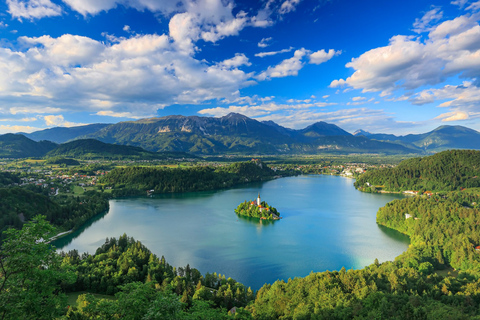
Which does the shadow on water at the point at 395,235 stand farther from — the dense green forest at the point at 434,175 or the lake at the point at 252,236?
the dense green forest at the point at 434,175

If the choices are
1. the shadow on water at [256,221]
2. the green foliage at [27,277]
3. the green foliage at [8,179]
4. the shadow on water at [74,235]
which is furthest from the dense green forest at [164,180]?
the green foliage at [27,277]

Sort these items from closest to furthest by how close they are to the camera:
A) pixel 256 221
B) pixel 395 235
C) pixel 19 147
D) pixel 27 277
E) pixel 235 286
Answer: pixel 27 277, pixel 235 286, pixel 395 235, pixel 256 221, pixel 19 147

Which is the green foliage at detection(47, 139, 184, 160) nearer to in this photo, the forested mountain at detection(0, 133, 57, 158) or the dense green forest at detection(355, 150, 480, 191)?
the forested mountain at detection(0, 133, 57, 158)

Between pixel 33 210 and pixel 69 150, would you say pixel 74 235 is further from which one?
pixel 69 150

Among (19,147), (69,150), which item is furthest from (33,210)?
(19,147)

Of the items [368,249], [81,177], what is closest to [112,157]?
A: [81,177]

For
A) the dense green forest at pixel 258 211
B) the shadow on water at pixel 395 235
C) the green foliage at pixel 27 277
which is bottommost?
the shadow on water at pixel 395 235

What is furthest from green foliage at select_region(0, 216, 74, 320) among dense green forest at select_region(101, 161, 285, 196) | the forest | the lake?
dense green forest at select_region(101, 161, 285, 196)
